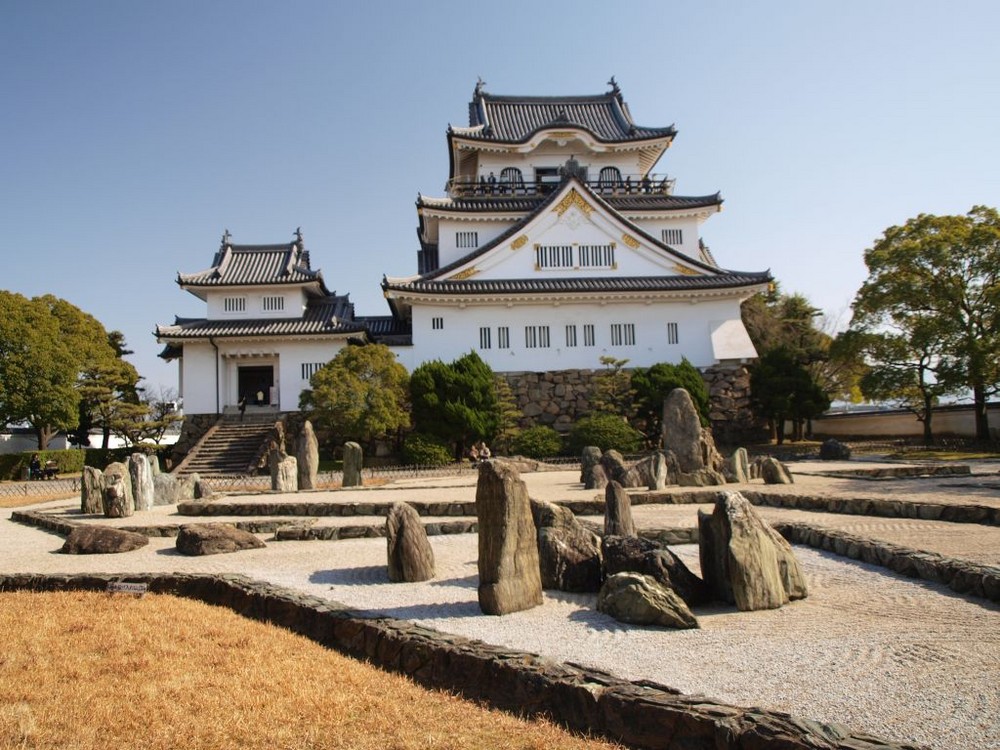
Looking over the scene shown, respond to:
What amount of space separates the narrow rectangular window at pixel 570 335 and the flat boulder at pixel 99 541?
25748 millimetres

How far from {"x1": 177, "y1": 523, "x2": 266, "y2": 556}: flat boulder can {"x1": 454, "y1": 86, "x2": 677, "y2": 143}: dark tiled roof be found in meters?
33.5

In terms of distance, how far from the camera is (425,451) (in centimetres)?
2881

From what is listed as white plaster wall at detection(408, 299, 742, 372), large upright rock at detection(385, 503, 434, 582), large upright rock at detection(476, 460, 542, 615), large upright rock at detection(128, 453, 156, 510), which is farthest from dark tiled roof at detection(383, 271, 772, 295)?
large upright rock at detection(476, 460, 542, 615)

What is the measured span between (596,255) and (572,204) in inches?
111

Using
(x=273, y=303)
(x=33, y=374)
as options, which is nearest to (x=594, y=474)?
(x=273, y=303)

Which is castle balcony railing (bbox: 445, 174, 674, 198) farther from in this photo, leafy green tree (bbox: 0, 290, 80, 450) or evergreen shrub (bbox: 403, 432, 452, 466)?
leafy green tree (bbox: 0, 290, 80, 450)

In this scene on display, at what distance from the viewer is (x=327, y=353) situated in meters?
35.2

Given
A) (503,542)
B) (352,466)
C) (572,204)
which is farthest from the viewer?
(572,204)

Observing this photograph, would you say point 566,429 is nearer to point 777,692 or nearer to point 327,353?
point 327,353

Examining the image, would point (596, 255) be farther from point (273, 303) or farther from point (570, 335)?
point (273, 303)

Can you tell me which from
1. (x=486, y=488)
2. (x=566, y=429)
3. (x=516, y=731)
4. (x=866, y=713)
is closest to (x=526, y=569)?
(x=486, y=488)

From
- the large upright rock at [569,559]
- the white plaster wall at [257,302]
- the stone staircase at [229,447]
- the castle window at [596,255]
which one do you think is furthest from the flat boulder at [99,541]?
the castle window at [596,255]

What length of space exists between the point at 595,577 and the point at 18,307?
3582 centimetres

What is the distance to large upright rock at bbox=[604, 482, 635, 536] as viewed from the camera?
10312 millimetres
